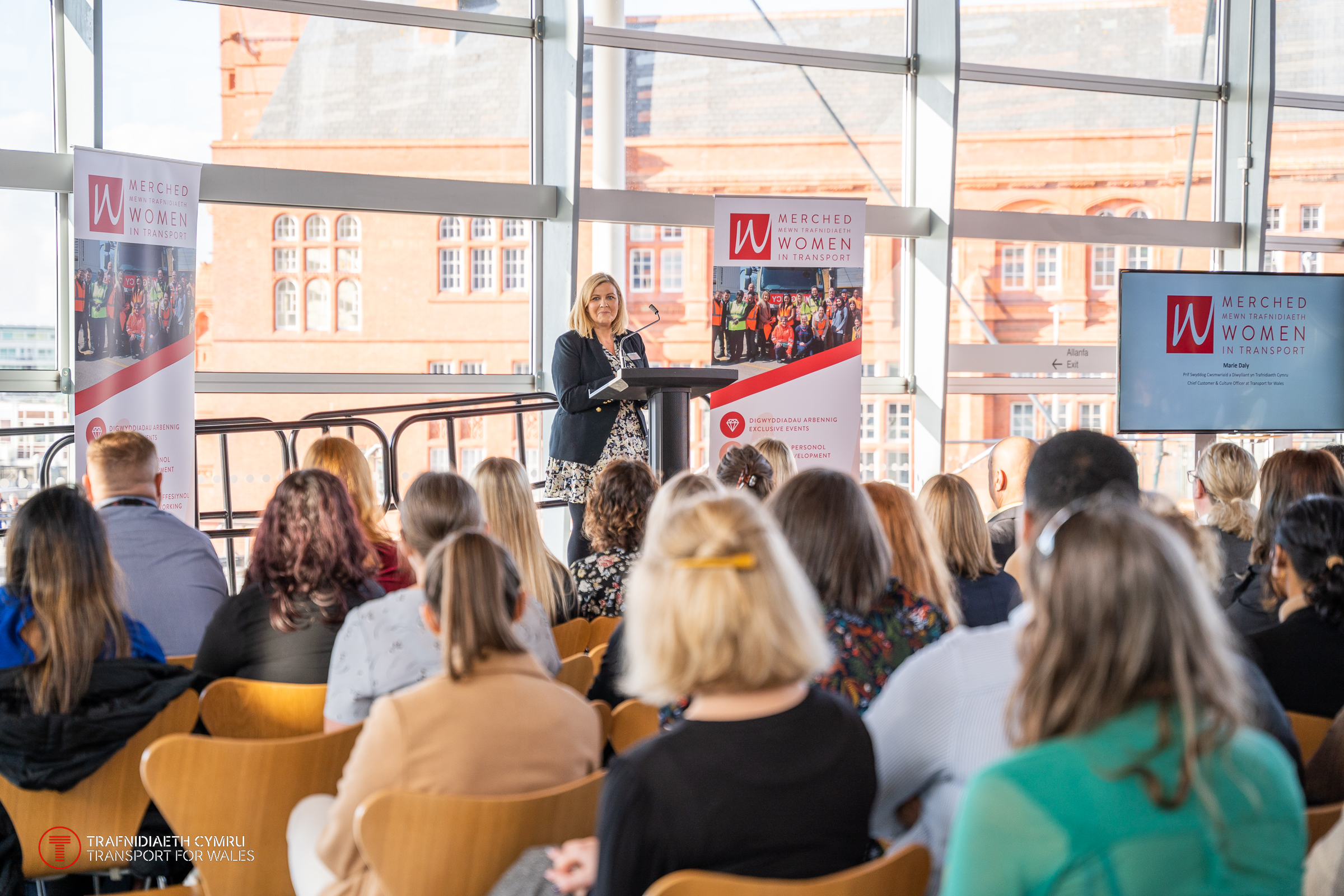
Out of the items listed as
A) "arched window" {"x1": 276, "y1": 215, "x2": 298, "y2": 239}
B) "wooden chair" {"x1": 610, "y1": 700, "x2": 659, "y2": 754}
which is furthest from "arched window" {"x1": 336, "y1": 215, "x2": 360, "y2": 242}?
"wooden chair" {"x1": 610, "y1": 700, "x2": 659, "y2": 754}

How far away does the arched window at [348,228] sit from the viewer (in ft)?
20.6

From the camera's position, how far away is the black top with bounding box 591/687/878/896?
4.57 feet

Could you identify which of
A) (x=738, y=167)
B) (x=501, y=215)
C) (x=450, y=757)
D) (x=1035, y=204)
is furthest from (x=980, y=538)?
(x=1035, y=204)

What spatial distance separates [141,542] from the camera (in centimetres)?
296

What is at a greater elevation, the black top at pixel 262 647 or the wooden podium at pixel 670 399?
the wooden podium at pixel 670 399

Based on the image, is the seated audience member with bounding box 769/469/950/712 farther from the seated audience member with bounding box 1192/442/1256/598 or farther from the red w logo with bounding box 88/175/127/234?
the red w logo with bounding box 88/175/127/234

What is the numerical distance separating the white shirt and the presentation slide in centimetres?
571

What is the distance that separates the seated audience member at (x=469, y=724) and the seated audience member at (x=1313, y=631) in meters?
1.51

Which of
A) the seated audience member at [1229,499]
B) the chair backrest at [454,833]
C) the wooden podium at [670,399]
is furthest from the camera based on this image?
the wooden podium at [670,399]

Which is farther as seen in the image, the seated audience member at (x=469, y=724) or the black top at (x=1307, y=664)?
the black top at (x=1307, y=664)

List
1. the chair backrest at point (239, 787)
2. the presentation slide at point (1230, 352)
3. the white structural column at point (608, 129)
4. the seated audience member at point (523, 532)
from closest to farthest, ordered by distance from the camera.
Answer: the chair backrest at point (239, 787)
the seated audience member at point (523, 532)
the white structural column at point (608, 129)
the presentation slide at point (1230, 352)

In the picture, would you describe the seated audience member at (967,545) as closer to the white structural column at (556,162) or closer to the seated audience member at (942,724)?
the seated audience member at (942,724)

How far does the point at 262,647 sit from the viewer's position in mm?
2504

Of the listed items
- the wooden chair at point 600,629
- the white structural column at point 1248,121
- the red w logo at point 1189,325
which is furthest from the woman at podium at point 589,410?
the white structural column at point 1248,121
